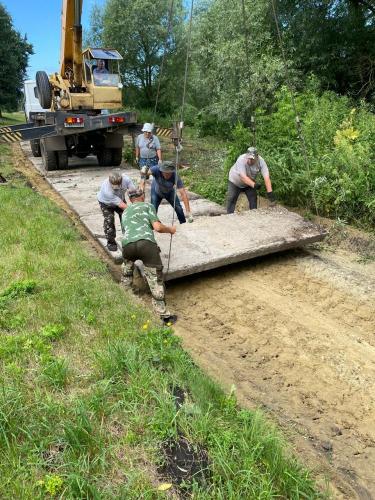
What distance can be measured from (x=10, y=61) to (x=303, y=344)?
3650 centimetres

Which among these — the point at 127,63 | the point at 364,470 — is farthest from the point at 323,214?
the point at 127,63

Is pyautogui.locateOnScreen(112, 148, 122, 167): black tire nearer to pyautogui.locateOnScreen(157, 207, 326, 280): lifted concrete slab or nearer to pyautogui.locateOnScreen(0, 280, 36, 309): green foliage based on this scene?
pyautogui.locateOnScreen(157, 207, 326, 280): lifted concrete slab

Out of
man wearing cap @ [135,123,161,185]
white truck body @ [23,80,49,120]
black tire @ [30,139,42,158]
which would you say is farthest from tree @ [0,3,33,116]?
man wearing cap @ [135,123,161,185]

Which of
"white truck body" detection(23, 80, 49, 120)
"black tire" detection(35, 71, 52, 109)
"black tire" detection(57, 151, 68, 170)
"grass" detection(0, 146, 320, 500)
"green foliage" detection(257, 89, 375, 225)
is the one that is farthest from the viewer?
"white truck body" detection(23, 80, 49, 120)

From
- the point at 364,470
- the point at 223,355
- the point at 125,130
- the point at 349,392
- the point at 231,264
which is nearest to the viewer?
the point at 364,470

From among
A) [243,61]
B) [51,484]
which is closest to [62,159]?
[243,61]

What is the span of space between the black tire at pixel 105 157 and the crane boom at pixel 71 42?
189 centimetres

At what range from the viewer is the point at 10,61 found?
34.2 m

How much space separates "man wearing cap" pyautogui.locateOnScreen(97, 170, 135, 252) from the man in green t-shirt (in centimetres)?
92

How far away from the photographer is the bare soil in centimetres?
336

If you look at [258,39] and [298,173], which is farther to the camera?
[258,39]

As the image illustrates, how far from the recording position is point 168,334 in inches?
162

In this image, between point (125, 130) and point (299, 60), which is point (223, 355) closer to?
point (125, 130)

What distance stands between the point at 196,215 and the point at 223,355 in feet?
13.6
